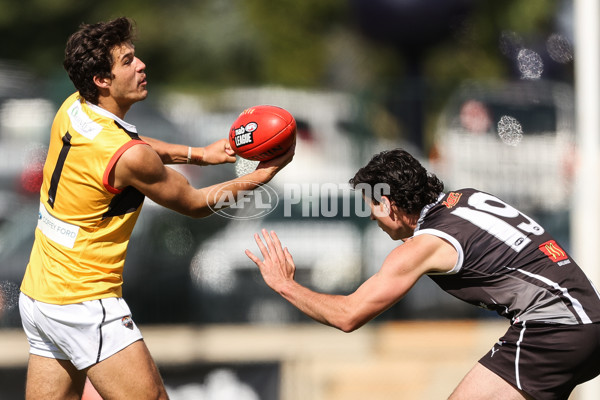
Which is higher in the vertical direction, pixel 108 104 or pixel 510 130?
pixel 108 104

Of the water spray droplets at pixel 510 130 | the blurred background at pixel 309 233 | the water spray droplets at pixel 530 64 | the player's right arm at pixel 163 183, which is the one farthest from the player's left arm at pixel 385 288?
the water spray droplets at pixel 530 64

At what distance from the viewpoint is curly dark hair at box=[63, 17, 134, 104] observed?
13.7ft

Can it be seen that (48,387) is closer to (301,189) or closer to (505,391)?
(505,391)

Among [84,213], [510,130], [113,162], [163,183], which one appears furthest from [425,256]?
[510,130]

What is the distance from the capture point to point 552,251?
4262 millimetres

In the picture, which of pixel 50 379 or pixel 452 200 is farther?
pixel 452 200

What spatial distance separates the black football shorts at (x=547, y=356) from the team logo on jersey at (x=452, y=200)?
665mm

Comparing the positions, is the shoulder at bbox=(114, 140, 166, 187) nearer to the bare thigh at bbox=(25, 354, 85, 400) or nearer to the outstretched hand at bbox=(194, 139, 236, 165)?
the outstretched hand at bbox=(194, 139, 236, 165)

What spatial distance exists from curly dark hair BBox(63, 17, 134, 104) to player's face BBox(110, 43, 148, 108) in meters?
0.03

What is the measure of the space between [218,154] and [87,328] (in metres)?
1.26

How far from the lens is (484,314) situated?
801cm

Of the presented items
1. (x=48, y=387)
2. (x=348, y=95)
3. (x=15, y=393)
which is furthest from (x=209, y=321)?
(x=48, y=387)

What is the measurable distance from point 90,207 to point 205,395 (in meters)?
3.05

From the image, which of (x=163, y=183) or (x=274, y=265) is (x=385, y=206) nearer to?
(x=274, y=265)
